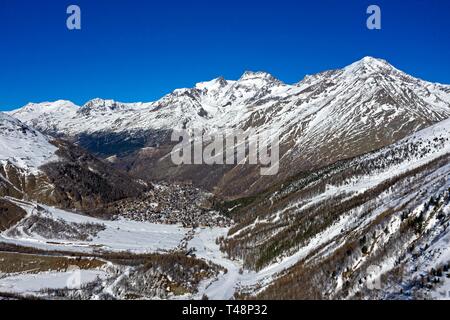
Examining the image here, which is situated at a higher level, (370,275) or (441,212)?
(441,212)

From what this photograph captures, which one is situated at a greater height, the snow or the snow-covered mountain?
the snow-covered mountain

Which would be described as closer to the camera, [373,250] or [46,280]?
[373,250]

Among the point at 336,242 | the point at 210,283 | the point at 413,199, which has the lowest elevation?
the point at 210,283

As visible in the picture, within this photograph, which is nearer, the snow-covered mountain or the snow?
the snow-covered mountain

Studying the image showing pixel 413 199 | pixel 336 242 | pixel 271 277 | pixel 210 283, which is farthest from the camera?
pixel 210 283

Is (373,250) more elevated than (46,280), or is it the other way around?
(373,250)

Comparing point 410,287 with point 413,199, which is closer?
point 410,287

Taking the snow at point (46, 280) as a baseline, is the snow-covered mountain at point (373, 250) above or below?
above

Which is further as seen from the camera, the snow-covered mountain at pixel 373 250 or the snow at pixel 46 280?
the snow at pixel 46 280
